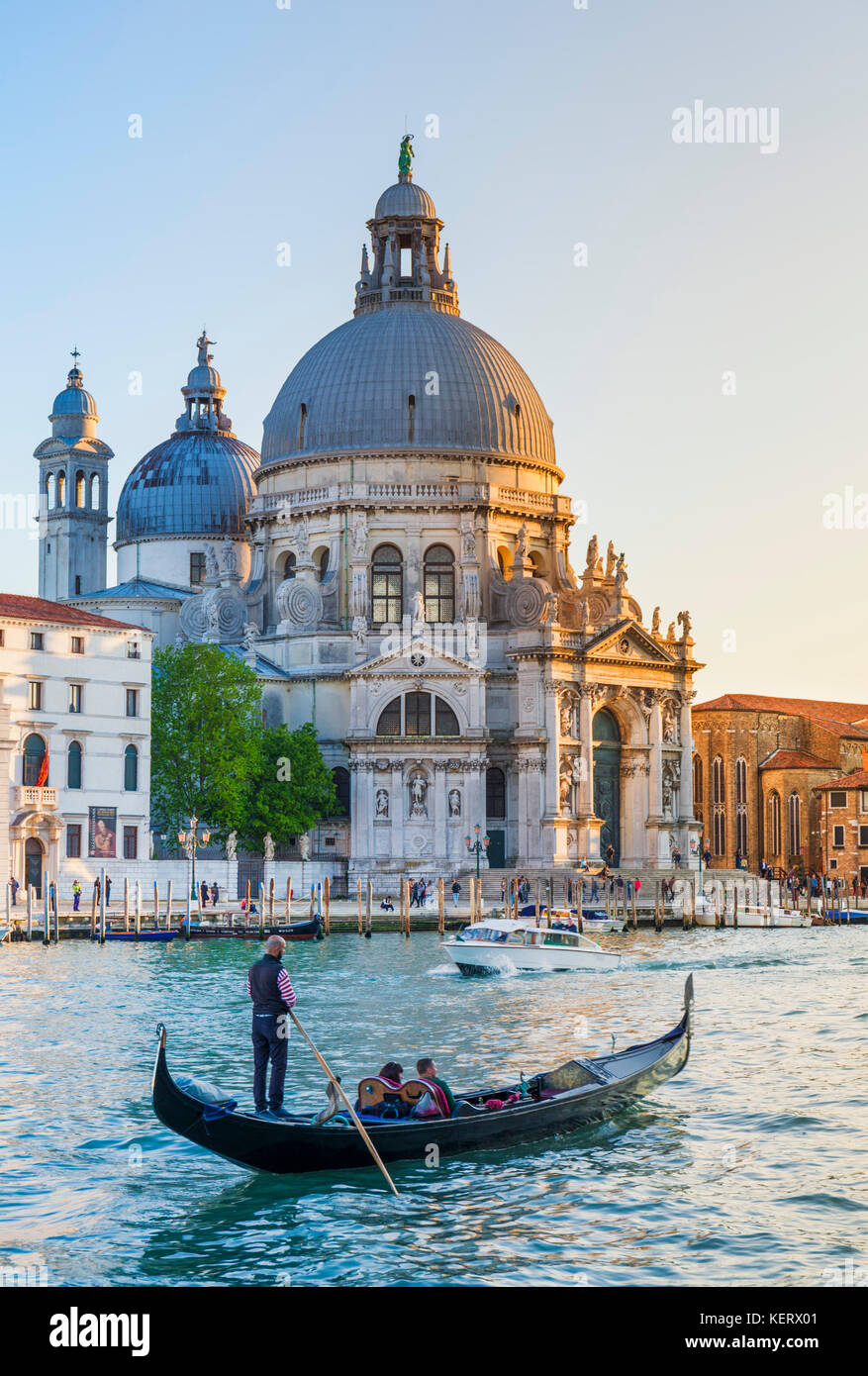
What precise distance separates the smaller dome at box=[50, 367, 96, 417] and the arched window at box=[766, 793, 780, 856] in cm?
3424

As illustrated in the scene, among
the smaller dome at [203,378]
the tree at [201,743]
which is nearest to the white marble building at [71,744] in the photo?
the tree at [201,743]

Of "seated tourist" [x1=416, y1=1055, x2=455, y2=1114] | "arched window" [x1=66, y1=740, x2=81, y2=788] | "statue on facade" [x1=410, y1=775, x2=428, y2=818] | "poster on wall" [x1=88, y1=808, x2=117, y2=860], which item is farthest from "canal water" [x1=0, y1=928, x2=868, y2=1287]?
"statue on facade" [x1=410, y1=775, x2=428, y2=818]

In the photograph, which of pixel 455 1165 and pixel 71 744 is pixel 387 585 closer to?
pixel 71 744

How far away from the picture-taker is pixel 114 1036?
2614 centimetres

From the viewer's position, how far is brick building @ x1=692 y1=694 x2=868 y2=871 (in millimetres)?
80062

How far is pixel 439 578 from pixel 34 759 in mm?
21489

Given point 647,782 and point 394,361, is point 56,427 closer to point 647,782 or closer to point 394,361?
point 394,361

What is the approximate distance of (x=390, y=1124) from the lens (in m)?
16.7

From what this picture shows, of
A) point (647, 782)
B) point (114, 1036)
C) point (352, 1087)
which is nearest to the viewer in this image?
point (352, 1087)

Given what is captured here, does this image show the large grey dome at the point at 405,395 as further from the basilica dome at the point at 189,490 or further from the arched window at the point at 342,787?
the arched window at the point at 342,787

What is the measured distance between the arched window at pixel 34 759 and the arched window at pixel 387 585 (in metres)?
19.3

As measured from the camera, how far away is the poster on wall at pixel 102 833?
51750 mm
